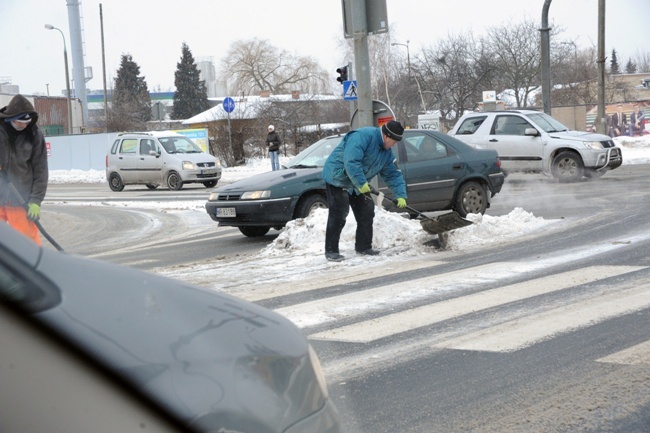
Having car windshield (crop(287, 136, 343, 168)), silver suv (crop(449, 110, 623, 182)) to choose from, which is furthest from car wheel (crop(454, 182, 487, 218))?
silver suv (crop(449, 110, 623, 182))

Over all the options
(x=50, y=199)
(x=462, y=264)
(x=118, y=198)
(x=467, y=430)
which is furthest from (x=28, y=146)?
(x=50, y=199)

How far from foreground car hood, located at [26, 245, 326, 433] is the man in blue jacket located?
22.2 feet

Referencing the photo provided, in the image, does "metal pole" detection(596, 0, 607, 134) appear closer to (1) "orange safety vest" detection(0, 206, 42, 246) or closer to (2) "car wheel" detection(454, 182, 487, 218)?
(2) "car wheel" detection(454, 182, 487, 218)

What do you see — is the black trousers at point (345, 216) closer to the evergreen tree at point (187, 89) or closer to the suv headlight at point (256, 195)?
the suv headlight at point (256, 195)

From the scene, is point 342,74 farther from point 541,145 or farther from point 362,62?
point 362,62

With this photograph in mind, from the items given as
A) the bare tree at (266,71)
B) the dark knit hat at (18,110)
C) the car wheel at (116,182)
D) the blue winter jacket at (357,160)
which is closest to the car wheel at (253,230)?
the blue winter jacket at (357,160)

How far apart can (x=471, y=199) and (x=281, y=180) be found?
10.3 ft

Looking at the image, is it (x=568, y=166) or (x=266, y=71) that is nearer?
(x=568, y=166)

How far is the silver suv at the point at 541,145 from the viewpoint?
20.1m

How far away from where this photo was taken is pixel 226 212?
11859mm

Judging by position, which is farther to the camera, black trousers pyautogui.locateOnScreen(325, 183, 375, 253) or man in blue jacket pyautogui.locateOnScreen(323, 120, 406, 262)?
black trousers pyautogui.locateOnScreen(325, 183, 375, 253)

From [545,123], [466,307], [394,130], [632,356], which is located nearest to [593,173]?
[545,123]

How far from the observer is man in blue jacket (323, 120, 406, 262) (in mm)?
9125

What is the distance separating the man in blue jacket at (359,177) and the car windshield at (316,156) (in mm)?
2820
